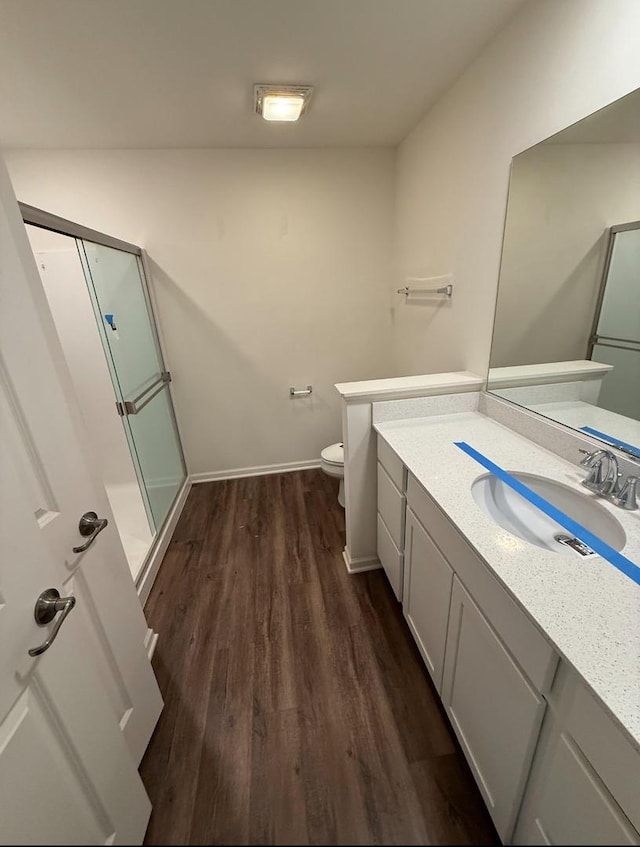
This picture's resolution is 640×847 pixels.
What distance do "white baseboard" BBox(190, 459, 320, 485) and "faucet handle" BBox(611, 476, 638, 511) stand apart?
224 cm

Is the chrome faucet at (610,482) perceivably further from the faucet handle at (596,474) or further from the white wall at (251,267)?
the white wall at (251,267)

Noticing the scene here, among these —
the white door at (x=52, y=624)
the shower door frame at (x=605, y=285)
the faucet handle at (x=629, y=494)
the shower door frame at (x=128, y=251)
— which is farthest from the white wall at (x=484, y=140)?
the shower door frame at (x=128, y=251)

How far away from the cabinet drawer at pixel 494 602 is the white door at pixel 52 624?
35.9 inches

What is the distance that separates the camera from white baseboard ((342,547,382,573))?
1903 millimetres

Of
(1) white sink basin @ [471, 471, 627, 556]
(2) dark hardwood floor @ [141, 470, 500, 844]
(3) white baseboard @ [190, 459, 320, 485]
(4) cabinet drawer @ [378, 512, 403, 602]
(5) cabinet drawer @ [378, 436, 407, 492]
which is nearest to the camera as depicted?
(2) dark hardwood floor @ [141, 470, 500, 844]

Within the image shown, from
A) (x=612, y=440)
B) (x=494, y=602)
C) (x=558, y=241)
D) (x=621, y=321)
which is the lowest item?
(x=494, y=602)

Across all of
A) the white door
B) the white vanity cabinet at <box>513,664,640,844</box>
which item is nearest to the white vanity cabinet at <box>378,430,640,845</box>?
the white vanity cabinet at <box>513,664,640,844</box>

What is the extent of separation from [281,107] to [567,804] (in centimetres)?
265

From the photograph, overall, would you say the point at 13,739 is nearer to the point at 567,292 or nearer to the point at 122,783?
the point at 122,783

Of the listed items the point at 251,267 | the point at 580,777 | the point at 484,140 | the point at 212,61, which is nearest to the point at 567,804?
the point at 580,777

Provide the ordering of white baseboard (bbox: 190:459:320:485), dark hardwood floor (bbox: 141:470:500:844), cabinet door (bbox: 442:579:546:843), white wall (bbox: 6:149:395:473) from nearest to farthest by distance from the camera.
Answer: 1. cabinet door (bbox: 442:579:546:843)
2. dark hardwood floor (bbox: 141:470:500:844)
3. white wall (bbox: 6:149:395:473)
4. white baseboard (bbox: 190:459:320:485)

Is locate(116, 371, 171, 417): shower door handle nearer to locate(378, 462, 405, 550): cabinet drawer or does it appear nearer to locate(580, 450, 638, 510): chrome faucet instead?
locate(378, 462, 405, 550): cabinet drawer

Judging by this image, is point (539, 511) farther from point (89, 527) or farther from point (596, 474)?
point (89, 527)

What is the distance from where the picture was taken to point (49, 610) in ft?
2.20
